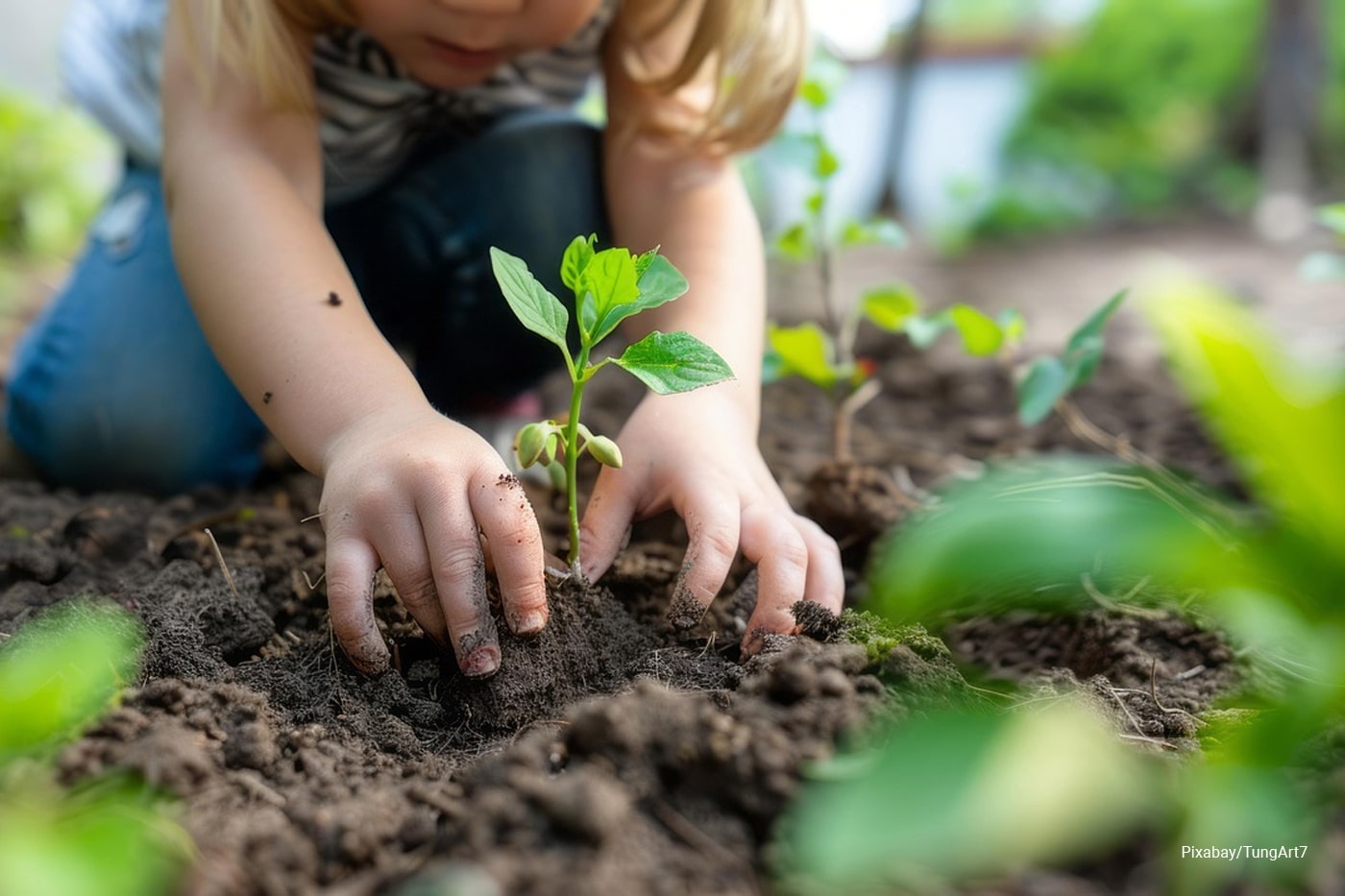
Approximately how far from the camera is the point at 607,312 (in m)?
0.89

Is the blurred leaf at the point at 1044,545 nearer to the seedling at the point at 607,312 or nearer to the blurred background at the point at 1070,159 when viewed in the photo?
the seedling at the point at 607,312

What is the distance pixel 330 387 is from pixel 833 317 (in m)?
0.90

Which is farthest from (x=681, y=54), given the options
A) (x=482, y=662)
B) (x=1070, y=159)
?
(x=1070, y=159)

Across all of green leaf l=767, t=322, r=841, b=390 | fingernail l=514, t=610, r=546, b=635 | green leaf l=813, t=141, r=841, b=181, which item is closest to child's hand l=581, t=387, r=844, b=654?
fingernail l=514, t=610, r=546, b=635

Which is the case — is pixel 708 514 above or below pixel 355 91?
below

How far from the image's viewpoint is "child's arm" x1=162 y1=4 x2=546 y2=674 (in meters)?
0.91

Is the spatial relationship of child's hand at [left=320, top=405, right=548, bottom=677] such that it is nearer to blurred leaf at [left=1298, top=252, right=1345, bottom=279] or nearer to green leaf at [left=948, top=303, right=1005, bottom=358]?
green leaf at [left=948, top=303, right=1005, bottom=358]

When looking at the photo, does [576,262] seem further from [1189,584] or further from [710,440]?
[1189,584]

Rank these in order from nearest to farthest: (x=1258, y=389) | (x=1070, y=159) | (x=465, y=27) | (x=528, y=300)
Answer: (x=1258, y=389) < (x=528, y=300) < (x=465, y=27) < (x=1070, y=159)

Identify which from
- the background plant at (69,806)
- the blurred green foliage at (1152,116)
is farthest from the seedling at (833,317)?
the blurred green foliage at (1152,116)

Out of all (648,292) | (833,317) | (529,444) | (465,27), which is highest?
(465,27)

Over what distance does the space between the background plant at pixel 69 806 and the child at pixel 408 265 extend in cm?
25

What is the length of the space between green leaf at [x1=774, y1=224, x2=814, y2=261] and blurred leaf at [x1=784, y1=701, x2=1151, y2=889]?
44.5 inches

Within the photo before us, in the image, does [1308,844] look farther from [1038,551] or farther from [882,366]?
[882,366]
